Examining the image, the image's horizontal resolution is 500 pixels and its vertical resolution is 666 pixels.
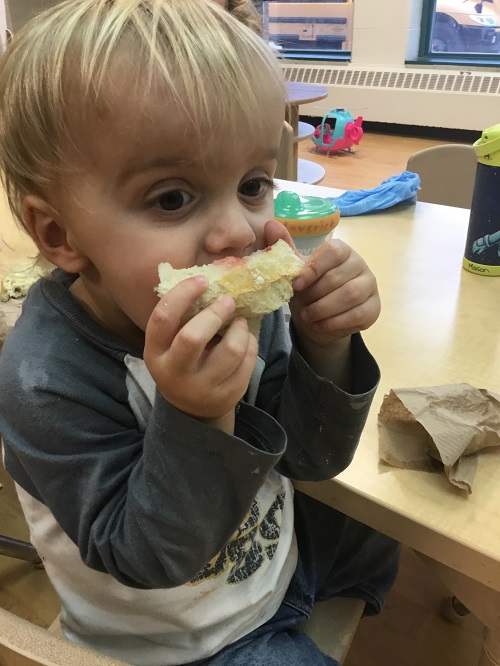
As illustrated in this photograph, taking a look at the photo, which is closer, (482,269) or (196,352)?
(196,352)

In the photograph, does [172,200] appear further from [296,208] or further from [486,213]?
[486,213]

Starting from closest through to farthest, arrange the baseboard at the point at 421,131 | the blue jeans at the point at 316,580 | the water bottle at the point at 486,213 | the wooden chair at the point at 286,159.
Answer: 1. the blue jeans at the point at 316,580
2. the water bottle at the point at 486,213
3. the wooden chair at the point at 286,159
4. the baseboard at the point at 421,131

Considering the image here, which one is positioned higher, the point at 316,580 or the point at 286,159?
the point at 286,159

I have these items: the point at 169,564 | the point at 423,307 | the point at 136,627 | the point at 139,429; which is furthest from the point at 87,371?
the point at 423,307

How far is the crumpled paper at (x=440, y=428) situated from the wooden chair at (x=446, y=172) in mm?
1251

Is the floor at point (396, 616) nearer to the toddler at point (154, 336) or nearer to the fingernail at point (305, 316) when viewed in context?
the toddler at point (154, 336)

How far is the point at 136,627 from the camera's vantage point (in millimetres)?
776

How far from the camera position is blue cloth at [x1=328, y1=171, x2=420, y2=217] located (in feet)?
4.86

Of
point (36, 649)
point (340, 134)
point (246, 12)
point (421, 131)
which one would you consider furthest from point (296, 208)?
point (421, 131)

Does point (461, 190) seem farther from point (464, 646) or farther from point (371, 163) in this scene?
point (371, 163)

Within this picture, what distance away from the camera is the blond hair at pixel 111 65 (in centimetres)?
58

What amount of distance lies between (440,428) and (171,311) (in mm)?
389

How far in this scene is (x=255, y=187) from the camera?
0.69m

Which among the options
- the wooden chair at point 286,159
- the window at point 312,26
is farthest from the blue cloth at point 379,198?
the window at point 312,26
